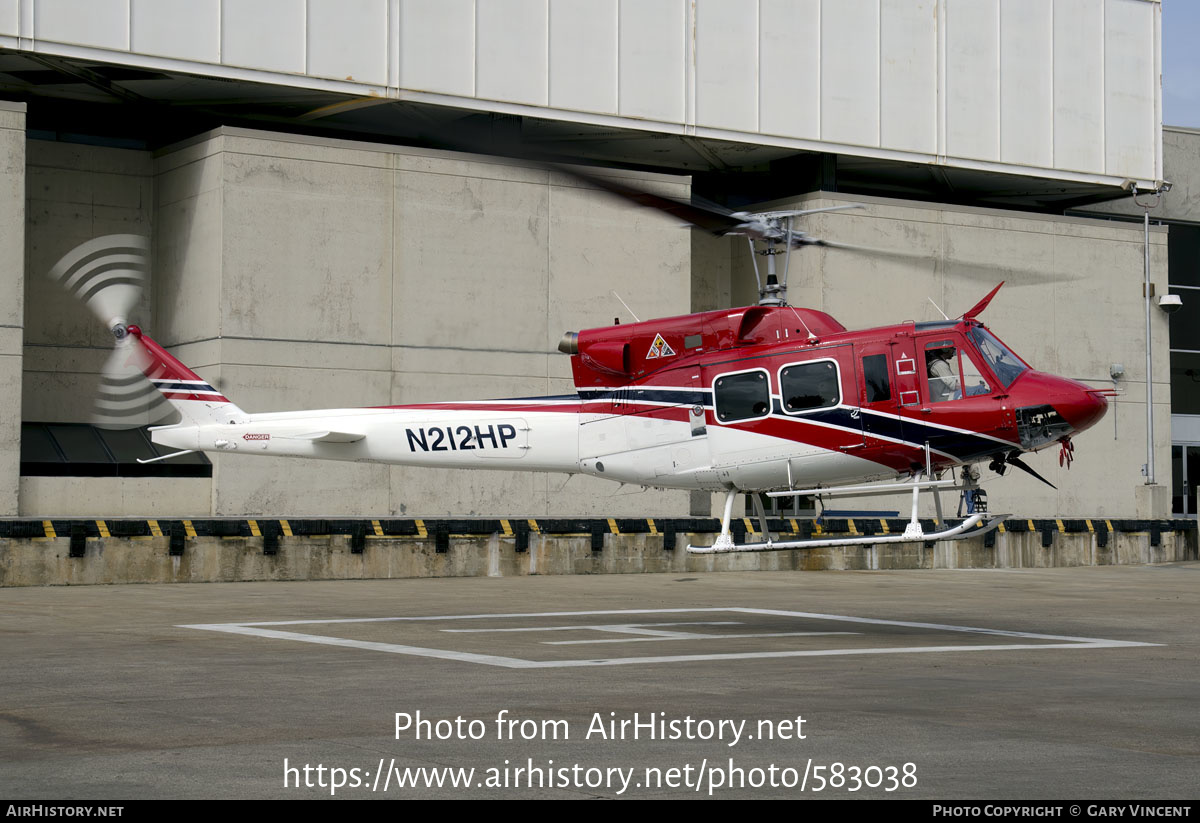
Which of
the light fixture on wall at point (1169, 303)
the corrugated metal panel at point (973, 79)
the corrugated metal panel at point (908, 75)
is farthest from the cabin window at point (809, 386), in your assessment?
the light fixture on wall at point (1169, 303)

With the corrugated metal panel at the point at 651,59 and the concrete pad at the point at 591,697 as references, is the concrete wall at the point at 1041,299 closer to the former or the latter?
the corrugated metal panel at the point at 651,59

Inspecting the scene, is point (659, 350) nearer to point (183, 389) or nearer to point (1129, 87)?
point (183, 389)

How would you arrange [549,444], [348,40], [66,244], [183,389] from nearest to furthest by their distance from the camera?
[549,444], [183,389], [348,40], [66,244]

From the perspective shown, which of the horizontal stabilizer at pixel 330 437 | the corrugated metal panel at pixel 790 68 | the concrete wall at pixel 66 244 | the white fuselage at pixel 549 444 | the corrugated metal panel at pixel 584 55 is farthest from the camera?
the corrugated metal panel at pixel 790 68

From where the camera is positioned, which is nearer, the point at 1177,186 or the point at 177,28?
the point at 177,28

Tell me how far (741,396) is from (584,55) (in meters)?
21.6

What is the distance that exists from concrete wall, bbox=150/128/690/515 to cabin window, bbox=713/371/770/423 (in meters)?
17.7

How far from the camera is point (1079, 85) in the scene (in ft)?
146

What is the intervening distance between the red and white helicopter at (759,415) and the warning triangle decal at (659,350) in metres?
0.02

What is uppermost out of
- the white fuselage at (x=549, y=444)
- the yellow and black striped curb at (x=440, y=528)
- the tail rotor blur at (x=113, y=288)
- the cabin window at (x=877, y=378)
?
the tail rotor blur at (x=113, y=288)

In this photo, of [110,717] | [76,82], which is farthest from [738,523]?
[110,717]

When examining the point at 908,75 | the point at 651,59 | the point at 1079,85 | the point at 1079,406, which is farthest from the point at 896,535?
the point at 1079,85

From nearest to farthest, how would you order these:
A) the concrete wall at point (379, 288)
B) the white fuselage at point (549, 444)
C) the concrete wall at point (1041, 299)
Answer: the white fuselage at point (549, 444)
the concrete wall at point (379, 288)
the concrete wall at point (1041, 299)

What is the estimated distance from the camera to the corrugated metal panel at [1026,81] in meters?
43.4
